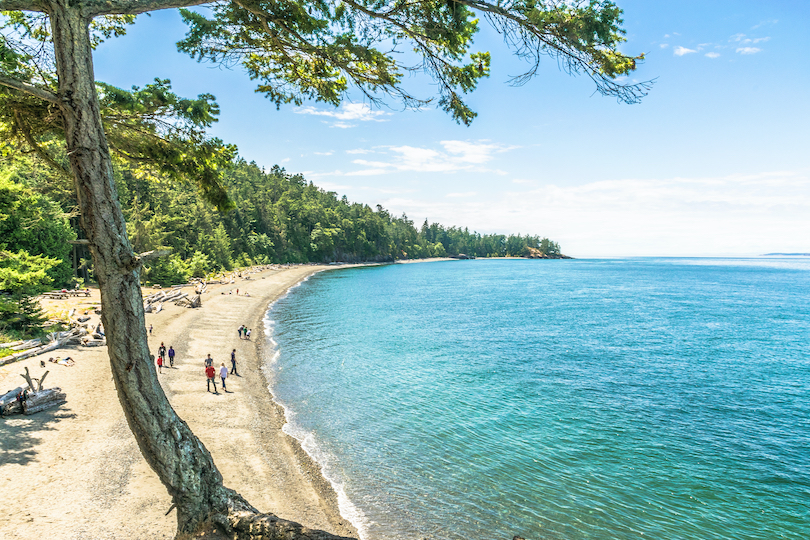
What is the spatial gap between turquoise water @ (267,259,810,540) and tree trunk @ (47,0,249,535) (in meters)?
8.52

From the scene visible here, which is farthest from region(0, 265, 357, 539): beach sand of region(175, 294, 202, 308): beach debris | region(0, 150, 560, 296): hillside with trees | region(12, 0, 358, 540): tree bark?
region(175, 294, 202, 308): beach debris

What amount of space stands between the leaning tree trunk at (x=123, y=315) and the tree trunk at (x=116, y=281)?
12mm

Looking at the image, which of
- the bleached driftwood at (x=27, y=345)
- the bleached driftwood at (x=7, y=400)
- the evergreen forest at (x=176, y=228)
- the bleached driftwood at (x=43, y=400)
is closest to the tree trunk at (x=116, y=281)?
the evergreen forest at (x=176, y=228)

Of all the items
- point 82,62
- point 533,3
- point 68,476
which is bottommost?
point 68,476

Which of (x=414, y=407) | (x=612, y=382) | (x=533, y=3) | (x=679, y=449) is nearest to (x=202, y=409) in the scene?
(x=414, y=407)

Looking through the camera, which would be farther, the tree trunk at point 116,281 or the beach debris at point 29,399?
the beach debris at point 29,399

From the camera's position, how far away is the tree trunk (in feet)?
19.3

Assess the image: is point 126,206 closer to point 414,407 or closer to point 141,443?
point 414,407

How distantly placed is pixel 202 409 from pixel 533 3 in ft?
74.1

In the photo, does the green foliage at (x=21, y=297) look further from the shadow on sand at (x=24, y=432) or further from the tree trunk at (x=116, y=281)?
the tree trunk at (x=116, y=281)

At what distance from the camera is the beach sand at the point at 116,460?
39.8ft

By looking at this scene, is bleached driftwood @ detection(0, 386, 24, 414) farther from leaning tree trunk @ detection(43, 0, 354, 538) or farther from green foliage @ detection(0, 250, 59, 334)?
leaning tree trunk @ detection(43, 0, 354, 538)

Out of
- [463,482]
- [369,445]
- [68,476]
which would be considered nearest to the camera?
[68,476]

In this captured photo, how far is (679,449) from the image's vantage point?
19.2 metres
